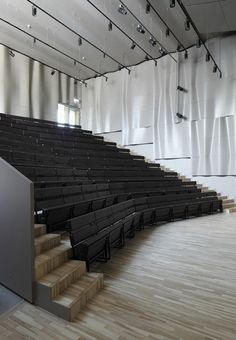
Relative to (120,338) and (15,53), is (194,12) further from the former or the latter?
(120,338)

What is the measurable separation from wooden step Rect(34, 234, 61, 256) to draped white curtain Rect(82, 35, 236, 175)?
5.92 metres

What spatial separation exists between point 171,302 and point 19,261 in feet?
3.98

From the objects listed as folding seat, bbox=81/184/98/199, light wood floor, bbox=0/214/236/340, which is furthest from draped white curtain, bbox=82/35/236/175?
light wood floor, bbox=0/214/236/340

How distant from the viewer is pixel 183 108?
814 cm

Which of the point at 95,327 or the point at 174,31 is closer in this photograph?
the point at 95,327

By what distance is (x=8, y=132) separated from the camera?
5355mm

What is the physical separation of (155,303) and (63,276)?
74 cm

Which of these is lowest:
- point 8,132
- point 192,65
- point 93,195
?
point 93,195

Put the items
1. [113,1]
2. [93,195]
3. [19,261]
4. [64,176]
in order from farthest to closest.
A: [113,1], [64,176], [93,195], [19,261]

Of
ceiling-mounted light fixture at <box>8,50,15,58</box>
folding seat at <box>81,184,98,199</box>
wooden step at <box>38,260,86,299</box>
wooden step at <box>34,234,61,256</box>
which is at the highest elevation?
ceiling-mounted light fixture at <box>8,50,15,58</box>

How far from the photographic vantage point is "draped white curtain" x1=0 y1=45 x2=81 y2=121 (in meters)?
7.89

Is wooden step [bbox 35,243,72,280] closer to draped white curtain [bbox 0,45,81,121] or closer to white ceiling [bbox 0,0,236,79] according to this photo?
white ceiling [bbox 0,0,236,79]

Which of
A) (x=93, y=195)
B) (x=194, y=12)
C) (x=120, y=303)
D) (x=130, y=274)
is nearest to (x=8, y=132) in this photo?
(x=93, y=195)

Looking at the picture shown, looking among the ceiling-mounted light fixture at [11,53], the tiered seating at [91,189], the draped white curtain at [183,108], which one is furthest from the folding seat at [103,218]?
the ceiling-mounted light fixture at [11,53]
